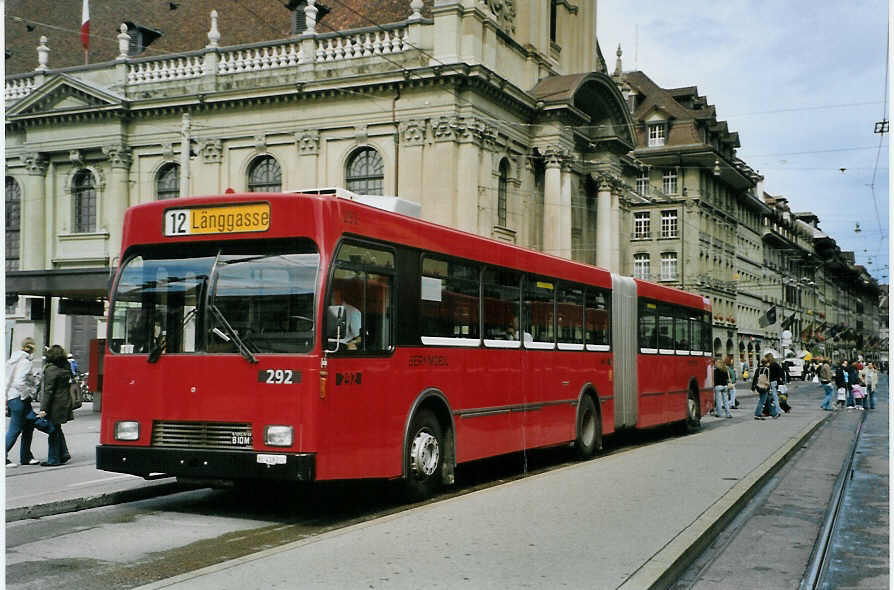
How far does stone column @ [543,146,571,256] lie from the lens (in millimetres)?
42094

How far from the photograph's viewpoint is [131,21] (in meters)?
46.7

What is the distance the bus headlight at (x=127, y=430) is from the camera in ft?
32.8

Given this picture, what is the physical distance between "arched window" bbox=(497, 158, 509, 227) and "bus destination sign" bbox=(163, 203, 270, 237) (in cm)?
3026

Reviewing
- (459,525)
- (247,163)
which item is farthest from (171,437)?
(247,163)

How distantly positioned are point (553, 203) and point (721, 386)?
14205 millimetres

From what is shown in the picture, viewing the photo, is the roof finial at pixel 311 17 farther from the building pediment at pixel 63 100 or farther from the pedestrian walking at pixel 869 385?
the pedestrian walking at pixel 869 385

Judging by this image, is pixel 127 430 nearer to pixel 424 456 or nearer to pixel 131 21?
pixel 424 456

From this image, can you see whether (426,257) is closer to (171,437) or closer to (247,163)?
(171,437)

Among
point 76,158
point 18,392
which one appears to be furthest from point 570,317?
point 76,158

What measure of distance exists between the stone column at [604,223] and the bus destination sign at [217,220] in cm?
3760

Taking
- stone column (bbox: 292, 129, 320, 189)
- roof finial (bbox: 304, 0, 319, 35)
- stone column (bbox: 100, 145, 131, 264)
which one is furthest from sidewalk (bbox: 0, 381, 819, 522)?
stone column (bbox: 100, 145, 131, 264)

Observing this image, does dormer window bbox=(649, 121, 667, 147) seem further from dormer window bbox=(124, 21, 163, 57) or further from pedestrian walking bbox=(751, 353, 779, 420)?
pedestrian walking bbox=(751, 353, 779, 420)

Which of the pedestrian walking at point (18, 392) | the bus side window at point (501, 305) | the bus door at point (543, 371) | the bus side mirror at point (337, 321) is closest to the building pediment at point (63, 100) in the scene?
the pedestrian walking at point (18, 392)

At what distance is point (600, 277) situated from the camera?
17281 millimetres
